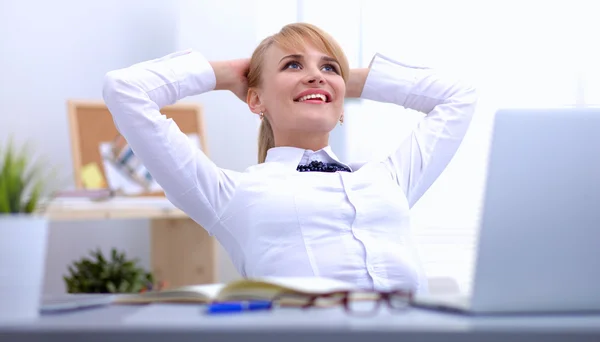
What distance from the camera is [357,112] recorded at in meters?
3.56

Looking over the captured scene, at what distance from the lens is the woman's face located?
68.4 inches

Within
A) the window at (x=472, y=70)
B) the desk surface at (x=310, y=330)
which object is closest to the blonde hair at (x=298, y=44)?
the desk surface at (x=310, y=330)

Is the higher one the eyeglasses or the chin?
the chin

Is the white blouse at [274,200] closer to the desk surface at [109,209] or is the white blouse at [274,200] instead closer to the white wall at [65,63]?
the desk surface at [109,209]

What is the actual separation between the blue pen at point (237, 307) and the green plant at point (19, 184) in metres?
0.23

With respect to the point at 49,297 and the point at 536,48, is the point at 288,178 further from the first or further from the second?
the point at 536,48

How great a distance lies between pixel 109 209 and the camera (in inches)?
109

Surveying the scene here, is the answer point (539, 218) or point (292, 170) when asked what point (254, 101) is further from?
point (539, 218)

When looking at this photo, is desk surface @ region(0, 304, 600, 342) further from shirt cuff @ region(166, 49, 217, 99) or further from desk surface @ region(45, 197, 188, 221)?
desk surface @ region(45, 197, 188, 221)

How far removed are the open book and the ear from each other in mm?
940

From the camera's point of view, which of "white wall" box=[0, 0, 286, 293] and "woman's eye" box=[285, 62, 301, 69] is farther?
"white wall" box=[0, 0, 286, 293]

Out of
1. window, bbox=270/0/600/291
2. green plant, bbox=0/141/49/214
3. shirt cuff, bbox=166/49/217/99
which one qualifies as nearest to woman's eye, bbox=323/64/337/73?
shirt cuff, bbox=166/49/217/99

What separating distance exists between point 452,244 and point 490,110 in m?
0.64

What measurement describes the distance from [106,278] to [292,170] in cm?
156
